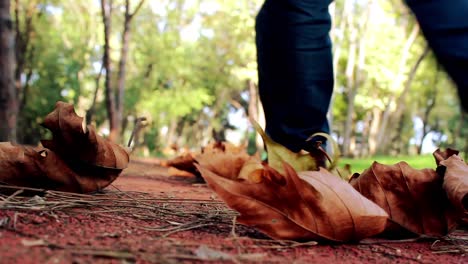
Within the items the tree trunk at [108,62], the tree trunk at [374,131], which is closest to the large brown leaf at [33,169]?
the tree trunk at [108,62]

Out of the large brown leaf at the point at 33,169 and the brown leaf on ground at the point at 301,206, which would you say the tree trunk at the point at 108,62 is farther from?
the brown leaf on ground at the point at 301,206

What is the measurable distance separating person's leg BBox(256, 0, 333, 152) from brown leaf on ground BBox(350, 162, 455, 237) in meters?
1.26

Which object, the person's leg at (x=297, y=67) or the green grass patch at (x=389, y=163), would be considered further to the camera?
the green grass patch at (x=389, y=163)

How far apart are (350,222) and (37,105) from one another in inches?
921

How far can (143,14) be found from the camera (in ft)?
87.4

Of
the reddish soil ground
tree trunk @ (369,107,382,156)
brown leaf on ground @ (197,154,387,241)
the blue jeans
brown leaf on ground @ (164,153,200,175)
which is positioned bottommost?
tree trunk @ (369,107,382,156)

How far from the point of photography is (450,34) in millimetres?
1982

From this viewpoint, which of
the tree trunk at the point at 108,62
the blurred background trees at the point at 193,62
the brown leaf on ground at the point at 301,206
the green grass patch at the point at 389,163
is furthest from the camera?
the blurred background trees at the point at 193,62

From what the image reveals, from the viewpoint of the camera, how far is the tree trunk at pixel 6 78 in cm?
530

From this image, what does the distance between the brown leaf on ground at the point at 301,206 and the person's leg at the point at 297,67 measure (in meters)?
1.49

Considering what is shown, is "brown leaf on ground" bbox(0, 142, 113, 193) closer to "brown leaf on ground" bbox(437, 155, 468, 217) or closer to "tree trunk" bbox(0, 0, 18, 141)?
"brown leaf on ground" bbox(437, 155, 468, 217)

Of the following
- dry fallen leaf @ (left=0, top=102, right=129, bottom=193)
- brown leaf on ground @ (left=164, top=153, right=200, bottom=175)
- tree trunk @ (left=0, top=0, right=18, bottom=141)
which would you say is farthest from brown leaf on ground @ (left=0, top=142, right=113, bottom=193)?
tree trunk @ (left=0, top=0, right=18, bottom=141)

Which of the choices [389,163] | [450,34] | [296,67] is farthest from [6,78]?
[389,163]

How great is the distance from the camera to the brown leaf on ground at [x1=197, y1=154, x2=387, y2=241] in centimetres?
106
